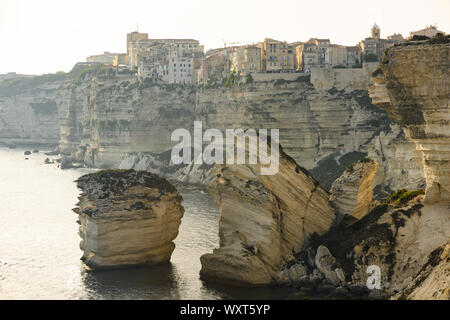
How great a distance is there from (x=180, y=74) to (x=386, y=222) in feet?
218

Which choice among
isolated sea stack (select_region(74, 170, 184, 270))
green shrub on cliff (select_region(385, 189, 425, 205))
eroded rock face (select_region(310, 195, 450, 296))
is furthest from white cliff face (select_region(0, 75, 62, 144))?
eroded rock face (select_region(310, 195, 450, 296))

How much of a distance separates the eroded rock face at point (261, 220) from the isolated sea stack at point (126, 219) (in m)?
3.24

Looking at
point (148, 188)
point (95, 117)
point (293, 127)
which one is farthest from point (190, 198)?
point (95, 117)

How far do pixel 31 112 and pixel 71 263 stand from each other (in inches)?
4602

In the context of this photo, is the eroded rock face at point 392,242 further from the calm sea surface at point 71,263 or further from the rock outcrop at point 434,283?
the rock outcrop at point 434,283

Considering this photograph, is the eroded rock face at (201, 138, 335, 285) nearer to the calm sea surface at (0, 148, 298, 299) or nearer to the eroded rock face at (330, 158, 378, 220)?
the eroded rock face at (330, 158, 378, 220)

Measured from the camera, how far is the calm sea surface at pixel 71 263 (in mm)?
33938

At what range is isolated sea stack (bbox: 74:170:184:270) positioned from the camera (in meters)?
37.2

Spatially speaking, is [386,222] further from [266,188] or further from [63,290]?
[63,290]

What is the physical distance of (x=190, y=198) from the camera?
220 ft

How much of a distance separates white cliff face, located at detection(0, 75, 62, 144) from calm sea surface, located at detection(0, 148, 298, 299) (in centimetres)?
8138

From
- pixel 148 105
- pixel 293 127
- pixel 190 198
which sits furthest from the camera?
pixel 148 105

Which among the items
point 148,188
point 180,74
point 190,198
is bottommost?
point 190,198

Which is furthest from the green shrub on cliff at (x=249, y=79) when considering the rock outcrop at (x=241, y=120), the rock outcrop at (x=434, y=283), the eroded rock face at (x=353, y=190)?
the rock outcrop at (x=434, y=283)
